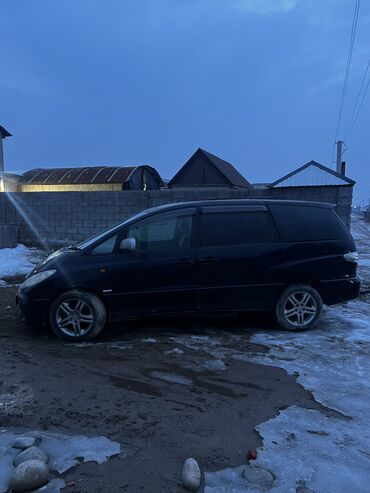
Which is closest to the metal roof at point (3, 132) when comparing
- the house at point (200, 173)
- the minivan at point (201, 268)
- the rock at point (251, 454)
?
the house at point (200, 173)

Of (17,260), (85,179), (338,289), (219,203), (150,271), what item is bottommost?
(338,289)

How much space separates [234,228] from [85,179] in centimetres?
2548

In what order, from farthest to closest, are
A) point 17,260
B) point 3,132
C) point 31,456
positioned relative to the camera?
point 3,132 → point 17,260 → point 31,456

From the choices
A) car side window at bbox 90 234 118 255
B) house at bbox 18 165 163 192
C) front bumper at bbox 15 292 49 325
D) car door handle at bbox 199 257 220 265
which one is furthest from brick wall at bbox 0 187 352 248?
house at bbox 18 165 163 192

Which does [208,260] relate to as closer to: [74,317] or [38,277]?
[74,317]

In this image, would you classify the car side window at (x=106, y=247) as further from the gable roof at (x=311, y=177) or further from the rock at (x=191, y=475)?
the gable roof at (x=311, y=177)

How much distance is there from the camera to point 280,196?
37.2 ft

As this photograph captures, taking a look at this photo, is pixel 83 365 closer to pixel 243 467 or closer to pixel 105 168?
pixel 243 467

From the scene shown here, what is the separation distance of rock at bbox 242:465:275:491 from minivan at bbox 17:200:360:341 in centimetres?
296

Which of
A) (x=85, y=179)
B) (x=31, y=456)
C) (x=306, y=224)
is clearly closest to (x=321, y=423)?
(x=31, y=456)

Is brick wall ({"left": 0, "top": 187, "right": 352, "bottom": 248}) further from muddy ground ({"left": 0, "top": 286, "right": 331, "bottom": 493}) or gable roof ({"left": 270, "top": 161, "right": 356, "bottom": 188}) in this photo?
muddy ground ({"left": 0, "top": 286, "right": 331, "bottom": 493})

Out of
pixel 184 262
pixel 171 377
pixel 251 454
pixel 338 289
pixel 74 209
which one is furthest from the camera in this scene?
pixel 74 209

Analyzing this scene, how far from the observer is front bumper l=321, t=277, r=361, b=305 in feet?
19.3

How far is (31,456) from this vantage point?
2.74m
